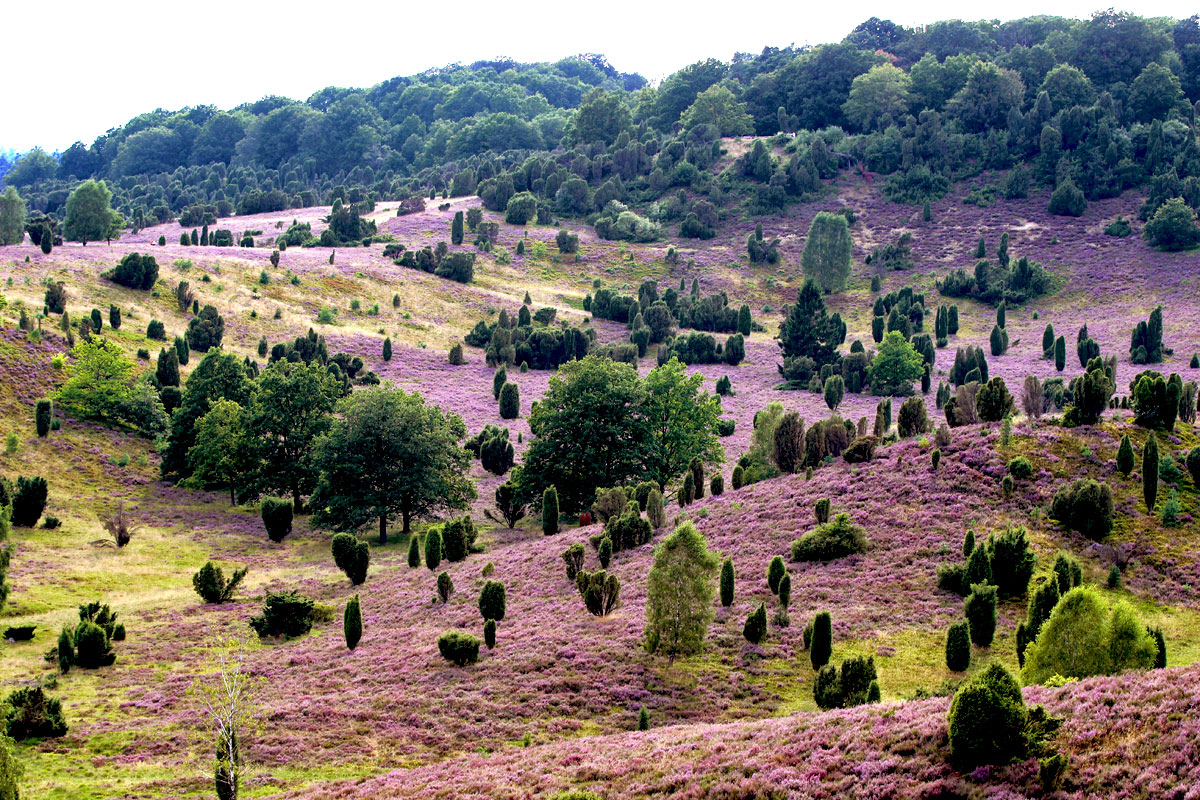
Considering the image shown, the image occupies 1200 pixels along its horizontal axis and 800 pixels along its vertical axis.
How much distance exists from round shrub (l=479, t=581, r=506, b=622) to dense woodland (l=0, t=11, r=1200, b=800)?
0.22 meters

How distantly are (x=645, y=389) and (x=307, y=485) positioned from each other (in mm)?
18884

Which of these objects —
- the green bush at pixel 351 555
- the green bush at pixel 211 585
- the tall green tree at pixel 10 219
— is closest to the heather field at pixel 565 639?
the green bush at pixel 211 585

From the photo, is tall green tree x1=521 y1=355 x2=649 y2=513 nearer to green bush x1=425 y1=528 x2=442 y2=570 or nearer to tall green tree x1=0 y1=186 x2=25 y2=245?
green bush x1=425 y1=528 x2=442 y2=570

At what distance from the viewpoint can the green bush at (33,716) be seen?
2411cm

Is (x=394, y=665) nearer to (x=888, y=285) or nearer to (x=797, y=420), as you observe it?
(x=797, y=420)

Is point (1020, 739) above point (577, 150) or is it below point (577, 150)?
below

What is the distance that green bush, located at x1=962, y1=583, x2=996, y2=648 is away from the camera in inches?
1065

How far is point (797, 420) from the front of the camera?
4497 cm

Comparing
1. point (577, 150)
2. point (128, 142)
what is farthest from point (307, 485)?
point (128, 142)

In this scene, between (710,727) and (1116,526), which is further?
(1116,526)

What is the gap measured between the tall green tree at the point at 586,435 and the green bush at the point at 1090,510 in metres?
21.9

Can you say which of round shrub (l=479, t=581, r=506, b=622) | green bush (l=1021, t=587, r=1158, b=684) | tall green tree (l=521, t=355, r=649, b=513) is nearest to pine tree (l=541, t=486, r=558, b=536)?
tall green tree (l=521, t=355, r=649, b=513)

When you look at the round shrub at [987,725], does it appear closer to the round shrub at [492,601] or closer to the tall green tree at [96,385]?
the round shrub at [492,601]

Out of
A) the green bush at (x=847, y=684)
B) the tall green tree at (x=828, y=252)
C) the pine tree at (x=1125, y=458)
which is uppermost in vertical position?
the tall green tree at (x=828, y=252)
